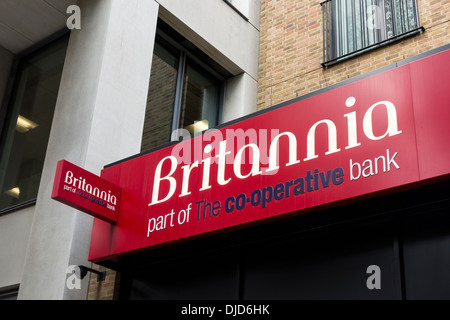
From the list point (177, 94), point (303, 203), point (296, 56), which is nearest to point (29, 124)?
point (177, 94)

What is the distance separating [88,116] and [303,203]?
348cm

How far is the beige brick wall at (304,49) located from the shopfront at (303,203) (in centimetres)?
318

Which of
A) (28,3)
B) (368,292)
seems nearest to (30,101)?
(28,3)

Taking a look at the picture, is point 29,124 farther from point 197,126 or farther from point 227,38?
point 227,38

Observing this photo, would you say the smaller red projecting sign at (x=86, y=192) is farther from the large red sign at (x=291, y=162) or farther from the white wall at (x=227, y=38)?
the white wall at (x=227, y=38)

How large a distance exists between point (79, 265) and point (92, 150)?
155 cm

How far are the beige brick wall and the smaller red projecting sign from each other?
380cm

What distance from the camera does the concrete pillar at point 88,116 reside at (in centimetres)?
781

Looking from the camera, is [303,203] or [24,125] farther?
[24,125]

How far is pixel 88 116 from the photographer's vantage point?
27.6 feet

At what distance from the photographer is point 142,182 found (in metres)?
7.99

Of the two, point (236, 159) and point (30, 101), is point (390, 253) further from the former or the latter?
point (30, 101)

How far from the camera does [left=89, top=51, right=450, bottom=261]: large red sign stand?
5996 millimetres
